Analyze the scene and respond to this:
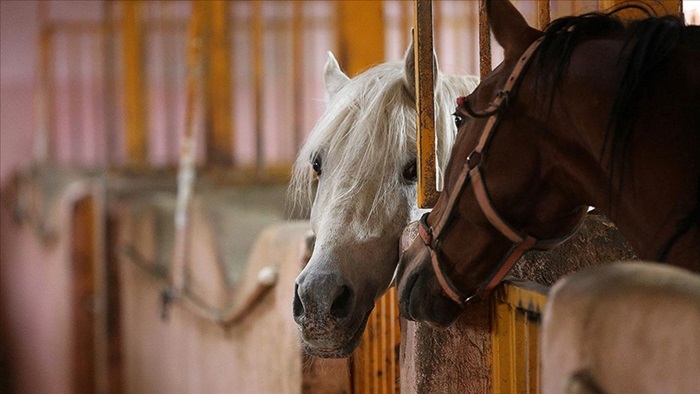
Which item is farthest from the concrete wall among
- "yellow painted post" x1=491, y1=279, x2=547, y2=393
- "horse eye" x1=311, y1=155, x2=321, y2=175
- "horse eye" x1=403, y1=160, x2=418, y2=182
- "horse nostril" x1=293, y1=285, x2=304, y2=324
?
"horse eye" x1=311, y1=155, x2=321, y2=175

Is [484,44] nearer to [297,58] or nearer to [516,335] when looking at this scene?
[516,335]

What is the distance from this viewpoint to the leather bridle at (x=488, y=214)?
55.0 inches

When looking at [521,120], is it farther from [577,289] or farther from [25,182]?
[25,182]

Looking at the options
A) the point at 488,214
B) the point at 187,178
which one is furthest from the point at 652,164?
the point at 187,178

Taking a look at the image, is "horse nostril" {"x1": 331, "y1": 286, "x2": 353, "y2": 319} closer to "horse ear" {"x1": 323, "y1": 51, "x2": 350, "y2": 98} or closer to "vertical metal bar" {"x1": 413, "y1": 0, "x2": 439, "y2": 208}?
"vertical metal bar" {"x1": 413, "y1": 0, "x2": 439, "y2": 208}

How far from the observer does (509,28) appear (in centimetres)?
147

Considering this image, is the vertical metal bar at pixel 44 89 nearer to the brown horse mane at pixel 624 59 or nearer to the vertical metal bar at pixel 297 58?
the vertical metal bar at pixel 297 58

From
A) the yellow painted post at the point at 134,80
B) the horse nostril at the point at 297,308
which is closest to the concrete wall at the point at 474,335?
the horse nostril at the point at 297,308

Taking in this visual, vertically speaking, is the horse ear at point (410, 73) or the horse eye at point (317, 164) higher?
the horse ear at point (410, 73)

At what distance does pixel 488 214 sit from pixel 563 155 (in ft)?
0.50

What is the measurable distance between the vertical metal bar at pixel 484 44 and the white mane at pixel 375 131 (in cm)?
24

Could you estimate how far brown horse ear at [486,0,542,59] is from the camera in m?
1.45

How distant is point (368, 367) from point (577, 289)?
1.65 meters

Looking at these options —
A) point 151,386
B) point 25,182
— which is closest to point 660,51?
point 151,386
